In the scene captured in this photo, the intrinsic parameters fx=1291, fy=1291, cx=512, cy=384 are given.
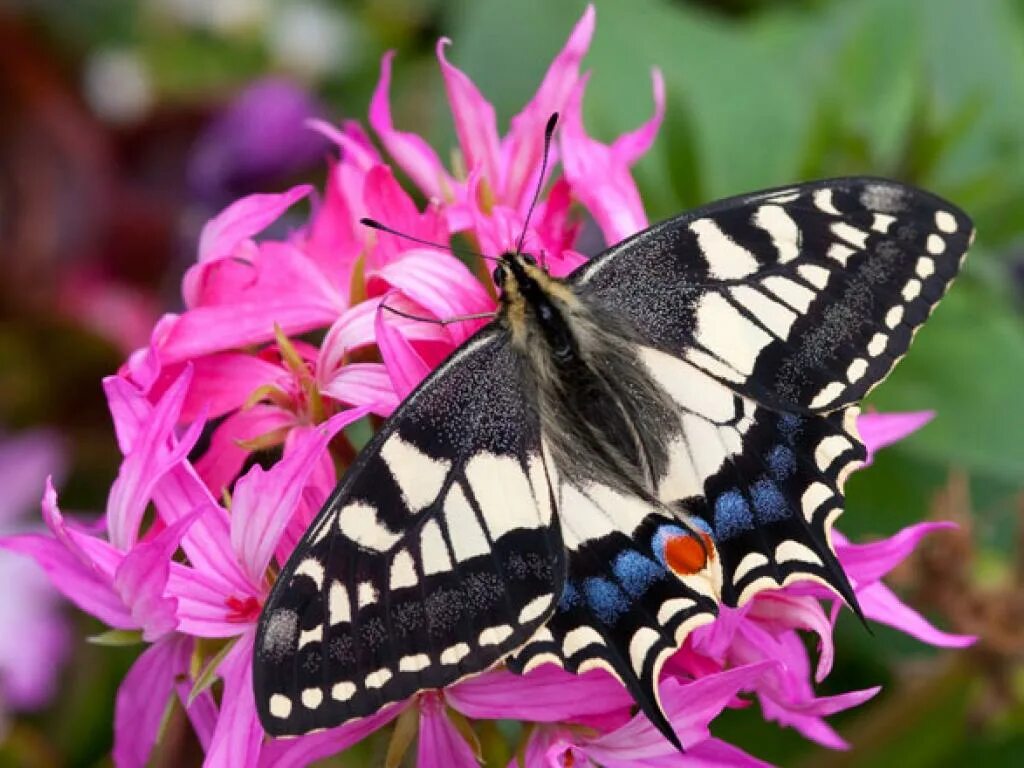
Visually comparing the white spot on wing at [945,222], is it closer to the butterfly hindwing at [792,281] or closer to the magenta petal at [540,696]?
the butterfly hindwing at [792,281]

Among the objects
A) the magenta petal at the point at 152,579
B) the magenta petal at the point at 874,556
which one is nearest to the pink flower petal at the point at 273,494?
the magenta petal at the point at 152,579

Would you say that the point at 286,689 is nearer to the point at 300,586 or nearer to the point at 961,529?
the point at 300,586

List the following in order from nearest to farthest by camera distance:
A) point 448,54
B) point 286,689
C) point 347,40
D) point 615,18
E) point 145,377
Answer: point 286,689, point 145,377, point 615,18, point 448,54, point 347,40

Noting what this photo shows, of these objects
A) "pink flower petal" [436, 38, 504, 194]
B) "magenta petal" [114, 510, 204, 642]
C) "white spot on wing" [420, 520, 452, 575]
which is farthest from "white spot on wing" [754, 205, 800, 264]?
"magenta petal" [114, 510, 204, 642]

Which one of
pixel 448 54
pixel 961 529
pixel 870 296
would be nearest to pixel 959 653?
pixel 961 529

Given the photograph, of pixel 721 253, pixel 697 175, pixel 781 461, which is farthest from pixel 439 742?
pixel 697 175

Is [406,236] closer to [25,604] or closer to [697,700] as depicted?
[697,700]
